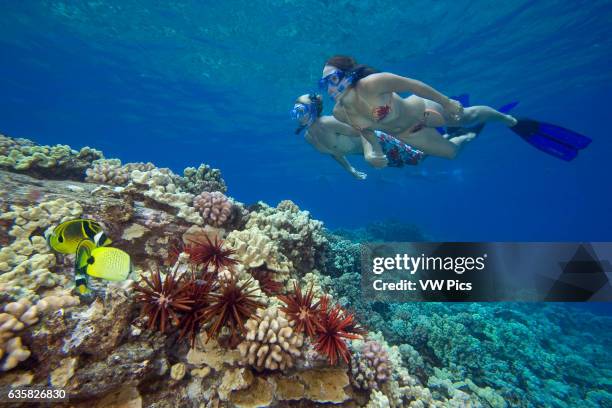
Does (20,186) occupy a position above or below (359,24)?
below

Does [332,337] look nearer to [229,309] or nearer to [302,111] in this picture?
[229,309]

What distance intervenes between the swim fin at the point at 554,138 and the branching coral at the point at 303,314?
7377 millimetres

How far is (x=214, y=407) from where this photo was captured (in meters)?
3.19

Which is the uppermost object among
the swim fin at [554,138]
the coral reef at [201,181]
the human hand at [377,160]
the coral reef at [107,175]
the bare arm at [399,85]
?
the swim fin at [554,138]

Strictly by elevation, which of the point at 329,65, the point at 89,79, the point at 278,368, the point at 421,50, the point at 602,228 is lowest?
the point at 278,368

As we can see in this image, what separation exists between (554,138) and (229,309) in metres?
8.55

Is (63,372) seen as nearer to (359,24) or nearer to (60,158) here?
(60,158)

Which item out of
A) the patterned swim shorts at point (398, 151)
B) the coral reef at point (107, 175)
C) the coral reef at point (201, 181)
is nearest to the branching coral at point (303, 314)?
the coral reef at point (201, 181)

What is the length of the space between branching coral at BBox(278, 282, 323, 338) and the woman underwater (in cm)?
432

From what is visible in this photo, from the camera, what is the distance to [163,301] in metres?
3.10

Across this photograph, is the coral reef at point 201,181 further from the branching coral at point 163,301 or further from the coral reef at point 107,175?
the branching coral at point 163,301

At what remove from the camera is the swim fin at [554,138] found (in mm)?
7016

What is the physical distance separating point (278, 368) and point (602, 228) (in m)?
218

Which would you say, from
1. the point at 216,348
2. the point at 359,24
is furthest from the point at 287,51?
the point at 216,348
